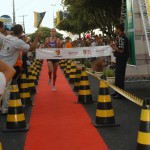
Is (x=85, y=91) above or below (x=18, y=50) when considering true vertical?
below

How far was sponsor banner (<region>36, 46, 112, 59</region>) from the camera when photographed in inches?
627

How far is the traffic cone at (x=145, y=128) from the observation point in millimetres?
4887

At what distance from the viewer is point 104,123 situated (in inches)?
304

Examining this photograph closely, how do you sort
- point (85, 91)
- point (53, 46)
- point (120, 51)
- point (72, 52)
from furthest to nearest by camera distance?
point (72, 52)
point (53, 46)
point (120, 51)
point (85, 91)

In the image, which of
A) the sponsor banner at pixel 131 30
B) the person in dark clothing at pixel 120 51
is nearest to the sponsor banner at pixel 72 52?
the sponsor banner at pixel 131 30

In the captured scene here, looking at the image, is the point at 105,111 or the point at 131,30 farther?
the point at 131,30

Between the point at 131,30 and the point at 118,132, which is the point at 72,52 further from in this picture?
the point at 118,132

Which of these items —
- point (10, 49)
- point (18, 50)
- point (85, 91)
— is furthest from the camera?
point (85, 91)

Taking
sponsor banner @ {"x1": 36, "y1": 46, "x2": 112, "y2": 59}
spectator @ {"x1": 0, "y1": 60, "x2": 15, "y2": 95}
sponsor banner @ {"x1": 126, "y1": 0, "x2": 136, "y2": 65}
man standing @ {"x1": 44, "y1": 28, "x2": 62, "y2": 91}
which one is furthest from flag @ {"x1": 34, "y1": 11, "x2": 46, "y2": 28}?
spectator @ {"x1": 0, "y1": 60, "x2": 15, "y2": 95}

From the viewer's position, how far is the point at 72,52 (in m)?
17.5

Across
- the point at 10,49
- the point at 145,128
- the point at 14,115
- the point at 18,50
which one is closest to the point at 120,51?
the point at 18,50

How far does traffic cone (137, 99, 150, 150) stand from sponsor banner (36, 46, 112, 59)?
1072cm

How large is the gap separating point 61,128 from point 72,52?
10.1m

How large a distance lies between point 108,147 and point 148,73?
7.08m
